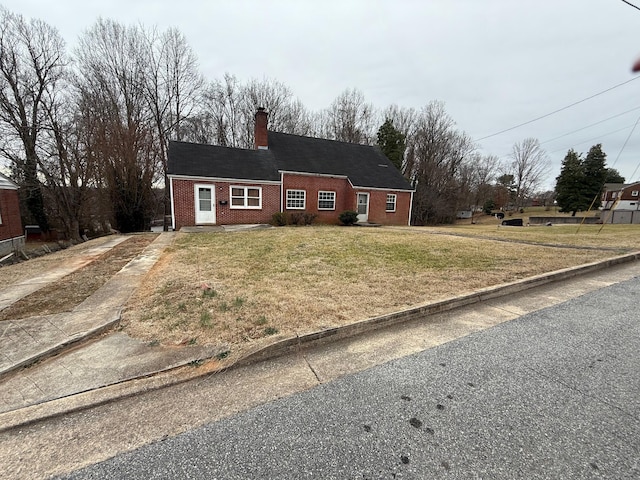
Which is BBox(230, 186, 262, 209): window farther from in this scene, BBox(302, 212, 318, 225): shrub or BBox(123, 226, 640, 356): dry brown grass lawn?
BBox(123, 226, 640, 356): dry brown grass lawn

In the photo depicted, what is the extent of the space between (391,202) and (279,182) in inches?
323

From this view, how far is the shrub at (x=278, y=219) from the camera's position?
15.9m

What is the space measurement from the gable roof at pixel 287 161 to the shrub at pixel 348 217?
2.08 metres

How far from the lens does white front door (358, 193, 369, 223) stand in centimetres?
1866

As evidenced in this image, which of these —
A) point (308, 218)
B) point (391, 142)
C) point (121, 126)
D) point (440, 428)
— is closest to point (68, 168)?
point (121, 126)

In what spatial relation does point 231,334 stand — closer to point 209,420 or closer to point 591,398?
point 209,420

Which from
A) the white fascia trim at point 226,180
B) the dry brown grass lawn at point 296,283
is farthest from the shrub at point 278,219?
the dry brown grass lawn at point 296,283

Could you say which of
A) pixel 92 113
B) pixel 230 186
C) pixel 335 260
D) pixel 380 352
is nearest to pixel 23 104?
pixel 92 113

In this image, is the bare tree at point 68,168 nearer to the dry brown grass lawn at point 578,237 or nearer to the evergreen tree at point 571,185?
the dry brown grass lawn at point 578,237

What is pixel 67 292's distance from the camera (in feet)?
14.8

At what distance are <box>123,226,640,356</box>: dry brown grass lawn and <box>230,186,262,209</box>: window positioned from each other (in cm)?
676

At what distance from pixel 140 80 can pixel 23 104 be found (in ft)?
24.7

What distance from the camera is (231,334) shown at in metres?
3.02

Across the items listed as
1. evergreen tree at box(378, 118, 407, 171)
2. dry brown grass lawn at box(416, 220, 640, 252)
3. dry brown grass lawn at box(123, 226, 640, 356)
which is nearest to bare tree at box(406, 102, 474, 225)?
evergreen tree at box(378, 118, 407, 171)
